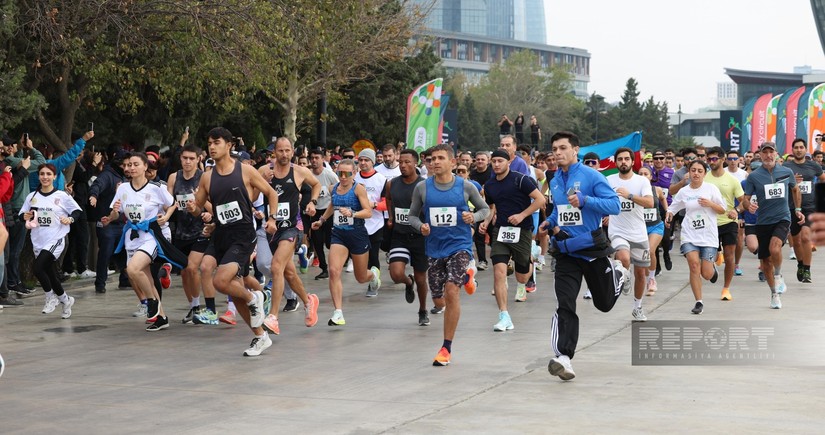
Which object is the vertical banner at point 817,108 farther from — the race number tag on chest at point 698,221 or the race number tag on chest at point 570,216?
the race number tag on chest at point 570,216

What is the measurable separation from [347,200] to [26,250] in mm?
5523

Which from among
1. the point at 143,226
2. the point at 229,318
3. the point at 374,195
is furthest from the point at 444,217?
the point at 374,195

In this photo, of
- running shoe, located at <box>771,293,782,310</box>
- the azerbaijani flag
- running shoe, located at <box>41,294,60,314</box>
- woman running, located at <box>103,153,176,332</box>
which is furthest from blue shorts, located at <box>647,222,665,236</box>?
the azerbaijani flag

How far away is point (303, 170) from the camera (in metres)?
12.1

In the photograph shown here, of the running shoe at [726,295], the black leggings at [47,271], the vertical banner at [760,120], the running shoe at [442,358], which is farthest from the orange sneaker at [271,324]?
the vertical banner at [760,120]

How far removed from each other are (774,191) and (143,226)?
7.34 m

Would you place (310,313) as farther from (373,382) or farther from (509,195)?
(373,382)

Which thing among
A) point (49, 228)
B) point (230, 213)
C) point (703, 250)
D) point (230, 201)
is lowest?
point (703, 250)

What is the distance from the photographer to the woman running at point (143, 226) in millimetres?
11992

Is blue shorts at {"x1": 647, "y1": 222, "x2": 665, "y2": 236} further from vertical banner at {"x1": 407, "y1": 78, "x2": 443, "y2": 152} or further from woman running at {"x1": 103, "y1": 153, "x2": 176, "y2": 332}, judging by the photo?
vertical banner at {"x1": 407, "y1": 78, "x2": 443, "y2": 152}

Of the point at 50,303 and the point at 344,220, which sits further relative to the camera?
the point at 50,303

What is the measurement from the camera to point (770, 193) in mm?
14250

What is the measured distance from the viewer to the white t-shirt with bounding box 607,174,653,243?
12.7 m

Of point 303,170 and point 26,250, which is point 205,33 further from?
point 303,170
